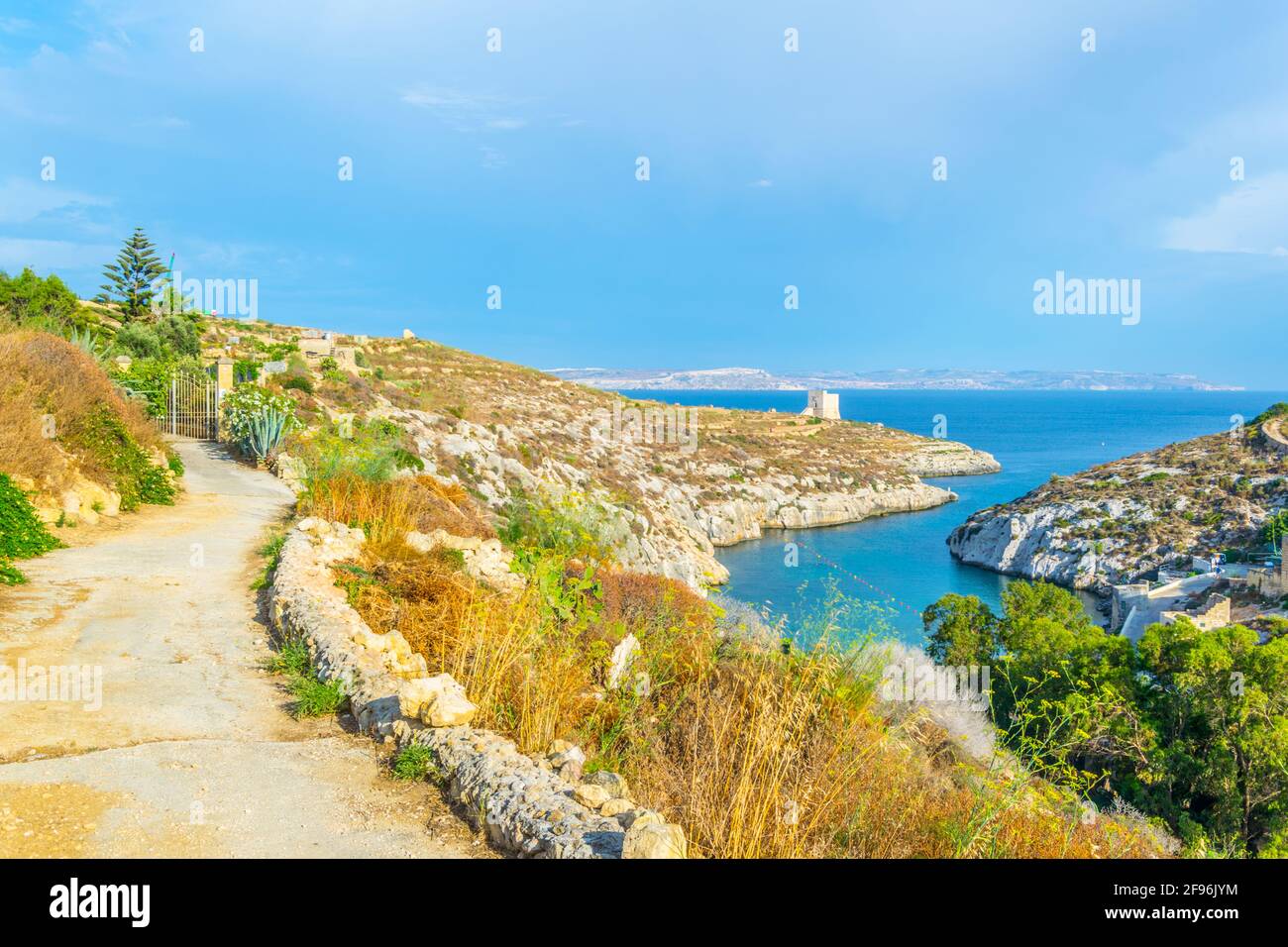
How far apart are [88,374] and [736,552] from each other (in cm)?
4754

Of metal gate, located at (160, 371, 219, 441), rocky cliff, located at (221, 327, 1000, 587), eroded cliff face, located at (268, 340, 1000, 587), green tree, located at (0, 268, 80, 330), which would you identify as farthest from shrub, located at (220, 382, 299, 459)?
green tree, located at (0, 268, 80, 330)

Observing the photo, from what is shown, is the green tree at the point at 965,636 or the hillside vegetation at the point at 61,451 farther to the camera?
the green tree at the point at 965,636

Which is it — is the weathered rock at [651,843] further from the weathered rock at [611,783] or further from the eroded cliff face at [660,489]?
the eroded cliff face at [660,489]

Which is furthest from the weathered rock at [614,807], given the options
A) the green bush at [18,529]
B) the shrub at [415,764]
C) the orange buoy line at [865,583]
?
the orange buoy line at [865,583]

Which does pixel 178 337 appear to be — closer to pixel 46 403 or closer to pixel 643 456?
pixel 46 403

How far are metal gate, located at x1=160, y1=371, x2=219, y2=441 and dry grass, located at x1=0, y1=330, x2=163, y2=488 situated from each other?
286 inches

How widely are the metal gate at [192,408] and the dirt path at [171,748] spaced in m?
14.3

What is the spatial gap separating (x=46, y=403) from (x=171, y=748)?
30.0 feet

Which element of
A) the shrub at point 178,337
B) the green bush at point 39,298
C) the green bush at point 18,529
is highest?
the green bush at point 39,298

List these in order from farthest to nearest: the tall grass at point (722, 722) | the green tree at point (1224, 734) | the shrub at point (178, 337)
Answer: the shrub at point (178, 337), the green tree at point (1224, 734), the tall grass at point (722, 722)

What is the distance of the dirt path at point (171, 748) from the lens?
3654 mm

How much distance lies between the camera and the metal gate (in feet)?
68.9

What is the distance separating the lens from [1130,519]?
54.1 metres
